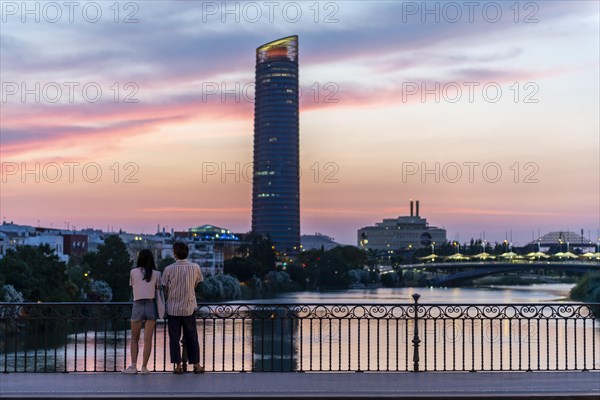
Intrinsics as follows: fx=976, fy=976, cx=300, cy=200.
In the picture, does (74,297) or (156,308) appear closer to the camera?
(156,308)

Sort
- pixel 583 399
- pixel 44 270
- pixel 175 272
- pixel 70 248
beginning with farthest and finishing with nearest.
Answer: pixel 70 248
pixel 44 270
pixel 175 272
pixel 583 399

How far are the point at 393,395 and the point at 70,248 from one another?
132 m

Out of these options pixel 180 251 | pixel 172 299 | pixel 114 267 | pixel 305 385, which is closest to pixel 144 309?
pixel 172 299

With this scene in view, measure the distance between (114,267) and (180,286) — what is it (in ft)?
Answer: 239

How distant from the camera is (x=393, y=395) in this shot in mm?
13797

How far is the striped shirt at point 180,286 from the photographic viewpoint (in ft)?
52.4

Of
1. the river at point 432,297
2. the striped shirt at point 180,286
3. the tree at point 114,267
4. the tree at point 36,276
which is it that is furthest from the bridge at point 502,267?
the striped shirt at point 180,286

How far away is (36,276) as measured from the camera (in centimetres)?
6731

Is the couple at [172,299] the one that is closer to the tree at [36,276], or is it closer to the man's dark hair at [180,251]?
the man's dark hair at [180,251]

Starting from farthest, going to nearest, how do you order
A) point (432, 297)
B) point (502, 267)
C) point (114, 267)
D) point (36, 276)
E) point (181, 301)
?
point (502, 267)
point (432, 297)
point (114, 267)
point (36, 276)
point (181, 301)

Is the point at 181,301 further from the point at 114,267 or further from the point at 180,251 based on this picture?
the point at 114,267

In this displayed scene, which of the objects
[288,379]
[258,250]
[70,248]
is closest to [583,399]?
[288,379]

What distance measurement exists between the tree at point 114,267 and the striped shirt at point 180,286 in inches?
2734

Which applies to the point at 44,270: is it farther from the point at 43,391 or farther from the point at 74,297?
the point at 43,391
